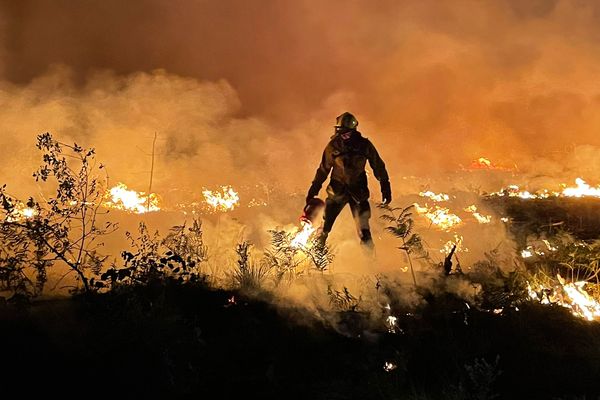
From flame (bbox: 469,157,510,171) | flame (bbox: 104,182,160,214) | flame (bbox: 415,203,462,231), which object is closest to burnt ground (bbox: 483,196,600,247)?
flame (bbox: 415,203,462,231)

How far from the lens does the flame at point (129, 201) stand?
1110 cm

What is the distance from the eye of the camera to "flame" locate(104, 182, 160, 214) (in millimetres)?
11102

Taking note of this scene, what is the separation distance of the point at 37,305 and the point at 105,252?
4.67 m

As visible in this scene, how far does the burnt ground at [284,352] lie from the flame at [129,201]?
6548 millimetres

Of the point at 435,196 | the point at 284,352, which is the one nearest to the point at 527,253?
the point at 284,352

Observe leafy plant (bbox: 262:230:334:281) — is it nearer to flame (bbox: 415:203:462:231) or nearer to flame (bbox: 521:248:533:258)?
flame (bbox: 521:248:533:258)

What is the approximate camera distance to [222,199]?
12961mm

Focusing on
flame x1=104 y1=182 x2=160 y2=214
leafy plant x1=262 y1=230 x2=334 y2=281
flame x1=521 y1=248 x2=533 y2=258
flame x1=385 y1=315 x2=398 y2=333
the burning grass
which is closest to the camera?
the burning grass

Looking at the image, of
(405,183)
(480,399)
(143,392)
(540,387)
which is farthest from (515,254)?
(405,183)

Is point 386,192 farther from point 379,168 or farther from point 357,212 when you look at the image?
point 357,212

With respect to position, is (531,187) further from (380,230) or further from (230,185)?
(230,185)

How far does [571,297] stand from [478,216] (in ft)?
20.1

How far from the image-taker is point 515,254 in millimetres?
6559

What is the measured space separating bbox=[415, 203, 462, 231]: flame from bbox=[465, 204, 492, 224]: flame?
1.19ft
